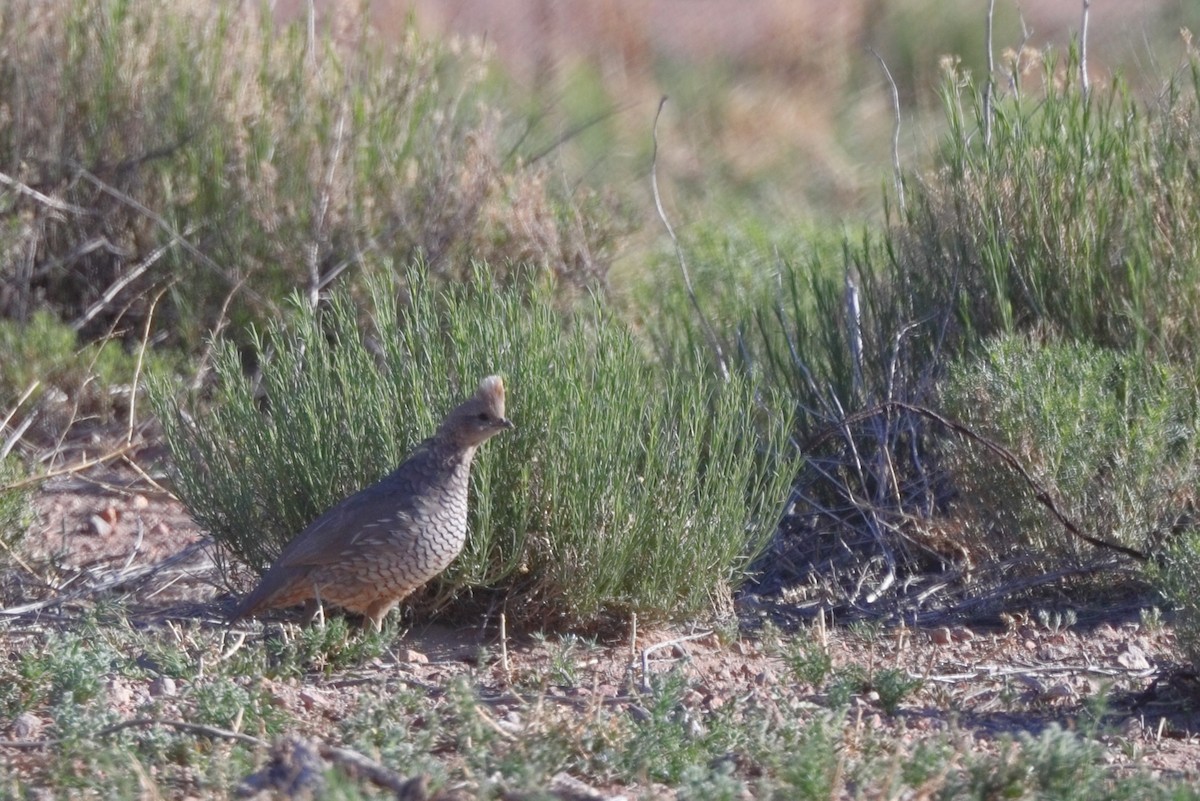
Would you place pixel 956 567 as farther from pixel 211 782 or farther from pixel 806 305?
pixel 211 782

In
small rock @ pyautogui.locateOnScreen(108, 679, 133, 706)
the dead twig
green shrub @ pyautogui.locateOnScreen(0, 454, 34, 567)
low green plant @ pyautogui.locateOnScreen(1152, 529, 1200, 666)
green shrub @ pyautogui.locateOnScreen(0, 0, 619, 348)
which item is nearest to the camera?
small rock @ pyautogui.locateOnScreen(108, 679, 133, 706)

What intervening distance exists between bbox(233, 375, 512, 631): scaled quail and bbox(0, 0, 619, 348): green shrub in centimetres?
298

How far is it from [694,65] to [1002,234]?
1026cm

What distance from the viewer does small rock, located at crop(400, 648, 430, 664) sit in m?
4.43

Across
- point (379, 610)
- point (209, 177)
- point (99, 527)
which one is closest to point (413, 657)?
point (379, 610)

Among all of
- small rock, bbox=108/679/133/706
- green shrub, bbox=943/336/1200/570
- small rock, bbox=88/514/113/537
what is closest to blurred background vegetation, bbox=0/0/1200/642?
green shrub, bbox=943/336/1200/570

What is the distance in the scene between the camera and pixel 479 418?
13.7 ft

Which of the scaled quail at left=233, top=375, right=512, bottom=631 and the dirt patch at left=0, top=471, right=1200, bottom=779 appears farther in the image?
the scaled quail at left=233, top=375, right=512, bottom=631

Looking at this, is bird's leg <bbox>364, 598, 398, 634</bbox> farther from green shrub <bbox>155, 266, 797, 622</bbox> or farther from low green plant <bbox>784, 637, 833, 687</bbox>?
low green plant <bbox>784, 637, 833, 687</bbox>

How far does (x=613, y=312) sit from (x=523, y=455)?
1.84ft

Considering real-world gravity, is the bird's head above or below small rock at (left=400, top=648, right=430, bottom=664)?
above

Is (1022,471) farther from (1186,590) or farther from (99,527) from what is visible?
(99,527)

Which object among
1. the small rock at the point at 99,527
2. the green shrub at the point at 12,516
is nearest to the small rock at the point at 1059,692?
the green shrub at the point at 12,516

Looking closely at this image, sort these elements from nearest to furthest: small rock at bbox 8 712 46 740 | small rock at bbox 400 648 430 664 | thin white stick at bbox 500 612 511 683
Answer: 1. small rock at bbox 8 712 46 740
2. thin white stick at bbox 500 612 511 683
3. small rock at bbox 400 648 430 664
